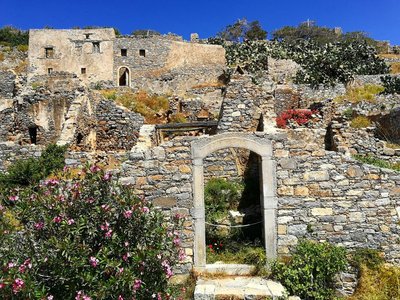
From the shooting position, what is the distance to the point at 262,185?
25.9 ft

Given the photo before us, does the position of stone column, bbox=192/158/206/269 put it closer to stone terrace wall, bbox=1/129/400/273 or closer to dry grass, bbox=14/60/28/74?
stone terrace wall, bbox=1/129/400/273

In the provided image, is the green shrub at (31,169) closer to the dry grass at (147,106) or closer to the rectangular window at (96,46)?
the dry grass at (147,106)

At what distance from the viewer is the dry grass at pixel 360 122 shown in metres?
17.5

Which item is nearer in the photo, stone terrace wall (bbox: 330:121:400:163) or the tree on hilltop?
stone terrace wall (bbox: 330:121:400:163)

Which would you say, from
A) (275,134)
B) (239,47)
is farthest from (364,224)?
(239,47)

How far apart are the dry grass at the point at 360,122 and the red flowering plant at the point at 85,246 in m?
14.1

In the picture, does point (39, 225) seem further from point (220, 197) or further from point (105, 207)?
point (220, 197)

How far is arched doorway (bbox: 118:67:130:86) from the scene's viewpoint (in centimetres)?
3888

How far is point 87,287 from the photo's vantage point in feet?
16.3

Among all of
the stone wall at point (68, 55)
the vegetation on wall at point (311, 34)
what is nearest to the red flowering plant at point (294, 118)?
the stone wall at point (68, 55)

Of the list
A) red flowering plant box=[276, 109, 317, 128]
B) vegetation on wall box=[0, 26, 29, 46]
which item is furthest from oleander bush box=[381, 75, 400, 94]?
vegetation on wall box=[0, 26, 29, 46]

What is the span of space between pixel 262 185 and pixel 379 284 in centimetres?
290

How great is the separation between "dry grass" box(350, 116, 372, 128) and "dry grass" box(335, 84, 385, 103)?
433 cm

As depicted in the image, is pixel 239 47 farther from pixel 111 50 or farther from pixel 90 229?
pixel 90 229
